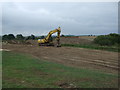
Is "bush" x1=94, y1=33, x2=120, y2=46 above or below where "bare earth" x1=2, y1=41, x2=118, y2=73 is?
above

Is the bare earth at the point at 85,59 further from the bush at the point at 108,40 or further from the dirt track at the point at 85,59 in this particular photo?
the bush at the point at 108,40

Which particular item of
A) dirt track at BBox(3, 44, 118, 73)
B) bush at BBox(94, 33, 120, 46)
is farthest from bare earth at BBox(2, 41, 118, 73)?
bush at BBox(94, 33, 120, 46)

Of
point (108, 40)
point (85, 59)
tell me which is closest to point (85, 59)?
point (85, 59)

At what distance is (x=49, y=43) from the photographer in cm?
3353

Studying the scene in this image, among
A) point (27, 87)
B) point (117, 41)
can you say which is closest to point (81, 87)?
point (27, 87)

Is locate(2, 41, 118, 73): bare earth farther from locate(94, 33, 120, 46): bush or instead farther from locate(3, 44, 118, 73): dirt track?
locate(94, 33, 120, 46): bush

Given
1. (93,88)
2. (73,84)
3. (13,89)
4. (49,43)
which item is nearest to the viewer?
(13,89)

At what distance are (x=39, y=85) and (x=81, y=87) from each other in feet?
5.51

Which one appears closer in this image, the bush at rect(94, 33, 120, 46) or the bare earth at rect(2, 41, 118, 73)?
the bare earth at rect(2, 41, 118, 73)

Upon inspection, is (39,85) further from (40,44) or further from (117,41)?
(117,41)

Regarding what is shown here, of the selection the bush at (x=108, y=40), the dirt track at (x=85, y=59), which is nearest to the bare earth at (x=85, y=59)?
the dirt track at (x=85, y=59)

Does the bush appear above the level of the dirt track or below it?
above

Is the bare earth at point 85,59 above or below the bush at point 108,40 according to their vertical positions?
below

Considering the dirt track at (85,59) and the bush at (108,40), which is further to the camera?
the bush at (108,40)
